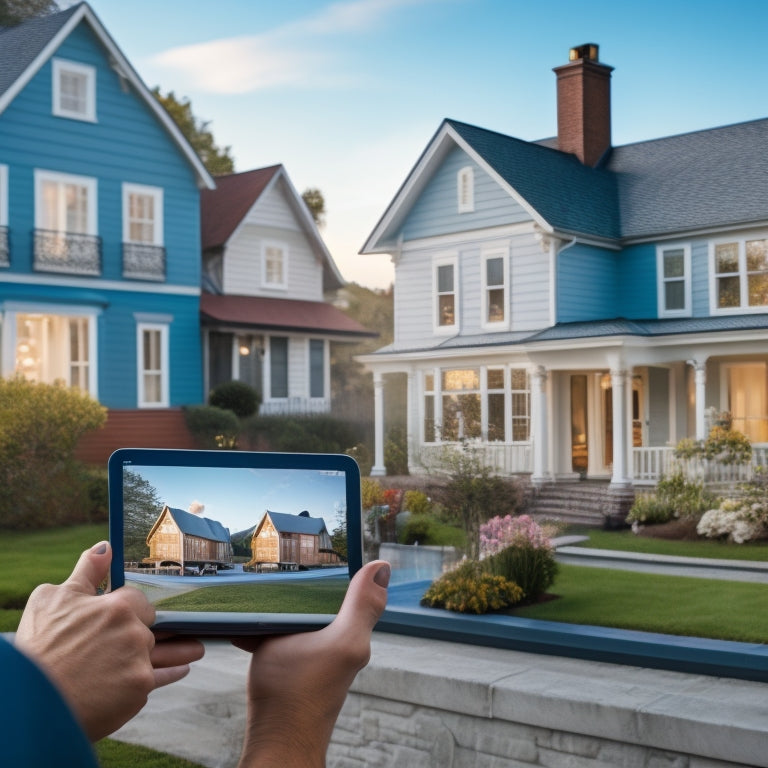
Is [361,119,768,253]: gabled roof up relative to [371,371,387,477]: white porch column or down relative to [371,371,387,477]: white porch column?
up

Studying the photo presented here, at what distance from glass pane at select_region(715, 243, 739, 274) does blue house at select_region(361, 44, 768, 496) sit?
0.06 ft

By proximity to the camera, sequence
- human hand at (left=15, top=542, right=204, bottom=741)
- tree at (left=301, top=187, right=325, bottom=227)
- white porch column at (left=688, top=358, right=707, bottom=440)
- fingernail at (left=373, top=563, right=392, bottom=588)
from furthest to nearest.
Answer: tree at (left=301, top=187, right=325, bottom=227) < white porch column at (left=688, top=358, right=707, bottom=440) < fingernail at (left=373, top=563, right=392, bottom=588) < human hand at (left=15, top=542, right=204, bottom=741)

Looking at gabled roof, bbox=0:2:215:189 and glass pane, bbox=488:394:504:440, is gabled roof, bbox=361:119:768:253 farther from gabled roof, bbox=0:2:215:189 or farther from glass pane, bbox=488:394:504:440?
gabled roof, bbox=0:2:215:189

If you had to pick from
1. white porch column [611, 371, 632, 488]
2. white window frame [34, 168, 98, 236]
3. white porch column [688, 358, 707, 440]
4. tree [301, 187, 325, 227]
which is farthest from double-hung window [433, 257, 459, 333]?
tree [301, 187, 325, 227]

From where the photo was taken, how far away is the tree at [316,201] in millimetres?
25594

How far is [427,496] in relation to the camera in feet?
34.9

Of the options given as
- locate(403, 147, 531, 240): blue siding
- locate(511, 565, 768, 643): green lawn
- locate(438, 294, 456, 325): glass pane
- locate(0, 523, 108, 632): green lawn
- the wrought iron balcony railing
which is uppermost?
locate(403, 147, 531, 240): blue siding

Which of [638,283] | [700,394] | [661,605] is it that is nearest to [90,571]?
[661,605]

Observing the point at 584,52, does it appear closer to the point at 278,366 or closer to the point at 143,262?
the point at 143,262

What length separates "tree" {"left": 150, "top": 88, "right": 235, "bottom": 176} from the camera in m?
26.0

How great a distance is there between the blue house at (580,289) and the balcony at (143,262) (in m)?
3.48

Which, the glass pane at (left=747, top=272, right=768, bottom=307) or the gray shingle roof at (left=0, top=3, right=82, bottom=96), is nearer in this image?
the glass pane at (left=747, top=272, right=768, bottom=307)

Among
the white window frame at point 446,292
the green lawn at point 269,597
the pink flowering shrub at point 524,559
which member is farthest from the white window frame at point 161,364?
the green lawn at point 269,597

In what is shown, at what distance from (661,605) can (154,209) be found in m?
12.9
